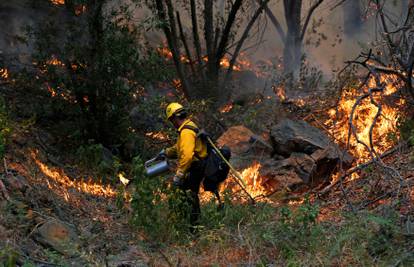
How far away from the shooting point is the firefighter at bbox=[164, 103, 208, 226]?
22.3ft

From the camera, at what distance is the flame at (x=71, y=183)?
924 centimetres

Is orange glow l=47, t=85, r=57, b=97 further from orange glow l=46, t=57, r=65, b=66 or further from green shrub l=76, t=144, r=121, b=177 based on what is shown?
green shrub l=76, t=144, r=121, b=177

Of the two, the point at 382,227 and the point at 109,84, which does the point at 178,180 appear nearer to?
the point at 382,227

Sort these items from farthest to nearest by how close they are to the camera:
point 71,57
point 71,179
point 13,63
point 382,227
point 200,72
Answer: point 200,72 < point 13,63 < point 71,57 < point 71,179 < point 382,227

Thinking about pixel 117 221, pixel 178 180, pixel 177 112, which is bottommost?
pixel 117 221

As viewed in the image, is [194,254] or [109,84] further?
[109,84]

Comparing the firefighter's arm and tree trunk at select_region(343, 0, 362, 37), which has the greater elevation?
tree trunk at select_region(343, 0, 362, 37)

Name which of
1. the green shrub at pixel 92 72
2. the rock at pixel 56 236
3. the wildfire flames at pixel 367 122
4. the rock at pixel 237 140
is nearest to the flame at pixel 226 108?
the rock at pixel 237 140

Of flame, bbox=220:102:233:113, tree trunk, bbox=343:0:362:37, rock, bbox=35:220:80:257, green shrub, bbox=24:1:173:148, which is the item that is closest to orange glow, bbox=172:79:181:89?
flame, bbox=220:102:233:113

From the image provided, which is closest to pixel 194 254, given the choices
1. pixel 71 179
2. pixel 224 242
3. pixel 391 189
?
pixel 224 242

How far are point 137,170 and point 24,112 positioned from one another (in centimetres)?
508

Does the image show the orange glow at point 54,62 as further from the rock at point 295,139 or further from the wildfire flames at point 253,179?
the rock at point 295,139

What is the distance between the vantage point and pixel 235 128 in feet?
37.8

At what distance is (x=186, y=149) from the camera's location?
6758 millimetres
